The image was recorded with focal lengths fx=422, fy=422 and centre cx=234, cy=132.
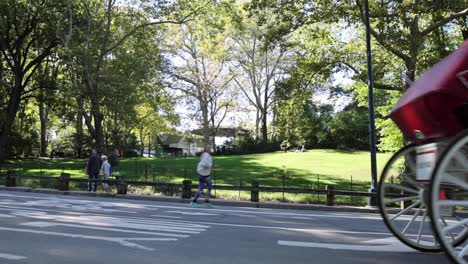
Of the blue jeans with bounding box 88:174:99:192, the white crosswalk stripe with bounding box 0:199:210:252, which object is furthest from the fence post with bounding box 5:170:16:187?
the white crosswalk stripe with bounding box 0:199:210:252

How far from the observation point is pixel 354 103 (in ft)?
215

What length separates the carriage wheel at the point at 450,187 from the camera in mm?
3152

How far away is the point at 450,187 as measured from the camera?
342cm

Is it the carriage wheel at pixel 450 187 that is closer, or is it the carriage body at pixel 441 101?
the carriage wheel at pixel 450 187

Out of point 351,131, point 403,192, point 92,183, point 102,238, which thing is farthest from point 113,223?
point 351,131

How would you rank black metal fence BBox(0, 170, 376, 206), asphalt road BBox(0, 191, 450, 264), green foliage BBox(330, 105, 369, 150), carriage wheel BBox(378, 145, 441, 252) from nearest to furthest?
carriage wheel BBox(378, 145, 441, 252), asphalt road BBox(0, 191, 450, 264), black metal fence BBox(0, 170, 376, 206), green foliage BBox(330, 105, 369, 150)

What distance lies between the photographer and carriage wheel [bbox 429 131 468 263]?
3152 millimetres

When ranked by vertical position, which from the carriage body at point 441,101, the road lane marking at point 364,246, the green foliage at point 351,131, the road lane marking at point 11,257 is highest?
the green foliage at point 351,131

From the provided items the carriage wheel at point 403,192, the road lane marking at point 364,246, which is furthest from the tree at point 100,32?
the carriage wheel at point 403,192

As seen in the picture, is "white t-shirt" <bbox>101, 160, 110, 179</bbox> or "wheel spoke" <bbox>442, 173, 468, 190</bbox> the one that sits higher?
"wheel spoke" <bbox>442, 173, 468, 190</bbox>

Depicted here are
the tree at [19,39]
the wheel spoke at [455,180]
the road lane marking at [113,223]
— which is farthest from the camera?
the tree at [19,39]

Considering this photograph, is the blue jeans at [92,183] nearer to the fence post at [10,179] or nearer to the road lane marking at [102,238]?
the fence post at [10,179]

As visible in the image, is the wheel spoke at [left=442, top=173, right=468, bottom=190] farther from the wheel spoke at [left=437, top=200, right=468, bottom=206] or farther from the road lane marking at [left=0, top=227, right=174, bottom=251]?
the road lane marking at [left=0, top=227, right=174, bottom=251]

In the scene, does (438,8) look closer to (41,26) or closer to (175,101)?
(41,26)
